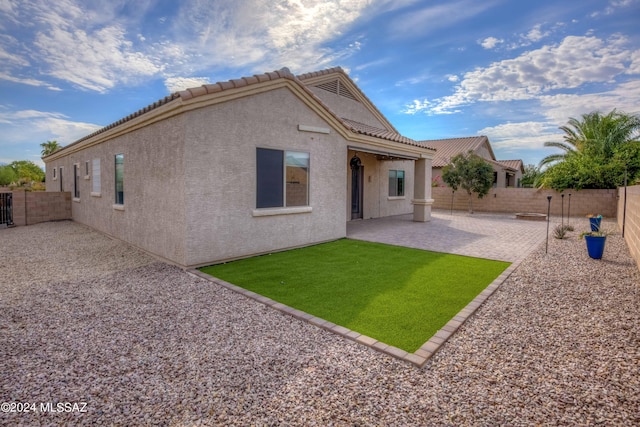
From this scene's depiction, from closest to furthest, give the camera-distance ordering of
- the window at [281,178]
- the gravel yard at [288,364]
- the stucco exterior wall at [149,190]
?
the gravel yard at [288,364] < the stucco exterior wall at [149,190] < the window at [281,178]

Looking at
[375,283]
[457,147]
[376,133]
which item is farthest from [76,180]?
[457,147]

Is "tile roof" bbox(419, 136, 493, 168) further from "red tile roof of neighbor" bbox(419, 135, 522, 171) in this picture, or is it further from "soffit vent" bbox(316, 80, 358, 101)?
"soffit vent" bbox(316, 80, 358, 101)

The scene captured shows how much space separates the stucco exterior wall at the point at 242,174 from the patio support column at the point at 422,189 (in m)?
7.53

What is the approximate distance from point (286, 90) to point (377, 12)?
4945 millimetres

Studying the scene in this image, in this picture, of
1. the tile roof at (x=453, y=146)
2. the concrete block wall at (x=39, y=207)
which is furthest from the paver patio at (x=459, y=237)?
the tile roof at (x=453, y=146)

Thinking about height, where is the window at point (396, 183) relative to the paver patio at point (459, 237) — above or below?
above

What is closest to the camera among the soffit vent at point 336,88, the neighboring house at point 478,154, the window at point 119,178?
the window at point 119,178

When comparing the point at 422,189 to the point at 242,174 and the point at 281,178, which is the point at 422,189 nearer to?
the point at 281,178

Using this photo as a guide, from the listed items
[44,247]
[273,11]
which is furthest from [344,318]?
[44,247]

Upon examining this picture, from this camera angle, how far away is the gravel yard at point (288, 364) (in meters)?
2.81

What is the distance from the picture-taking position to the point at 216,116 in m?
7.53

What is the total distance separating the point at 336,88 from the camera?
15.5 meters

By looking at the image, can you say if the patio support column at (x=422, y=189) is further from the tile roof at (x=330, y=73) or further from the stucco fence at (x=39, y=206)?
the stucco fence at (x=39, y=206)

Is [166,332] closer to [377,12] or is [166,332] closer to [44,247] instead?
[44,247]
